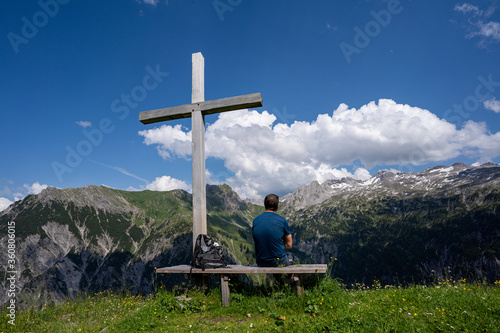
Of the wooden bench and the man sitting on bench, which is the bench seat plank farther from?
the man sitting on bench

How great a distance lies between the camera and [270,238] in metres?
7.12

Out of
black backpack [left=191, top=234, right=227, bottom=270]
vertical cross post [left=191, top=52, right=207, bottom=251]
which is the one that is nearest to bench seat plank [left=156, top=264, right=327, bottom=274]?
black backpack [left=191, top=234, right=227, bottom=270]

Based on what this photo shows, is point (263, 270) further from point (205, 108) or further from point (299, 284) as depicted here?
point (205, 108)

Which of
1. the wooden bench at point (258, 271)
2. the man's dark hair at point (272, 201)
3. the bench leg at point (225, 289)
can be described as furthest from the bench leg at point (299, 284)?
the man's dark hair at point (272, 201)

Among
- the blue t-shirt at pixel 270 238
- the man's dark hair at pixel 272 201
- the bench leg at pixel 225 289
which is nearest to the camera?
the bench leg at pixel 225 289

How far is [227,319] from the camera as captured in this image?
6.05m

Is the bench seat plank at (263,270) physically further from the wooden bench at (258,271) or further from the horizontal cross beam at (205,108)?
the horizontal cross beam at (205,108)

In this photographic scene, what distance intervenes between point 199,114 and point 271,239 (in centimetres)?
432

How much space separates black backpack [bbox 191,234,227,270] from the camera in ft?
23.7

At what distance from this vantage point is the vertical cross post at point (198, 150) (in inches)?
316

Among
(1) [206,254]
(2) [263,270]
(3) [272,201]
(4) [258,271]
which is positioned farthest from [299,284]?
(1) [206,254]

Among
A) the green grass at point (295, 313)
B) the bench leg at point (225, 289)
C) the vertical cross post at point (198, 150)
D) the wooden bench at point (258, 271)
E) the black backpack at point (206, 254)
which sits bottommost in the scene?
the green grass at point (295, 313)

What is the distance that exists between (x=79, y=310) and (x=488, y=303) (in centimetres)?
1013

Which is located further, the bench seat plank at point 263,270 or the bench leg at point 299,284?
the bench leg at point 299,284
